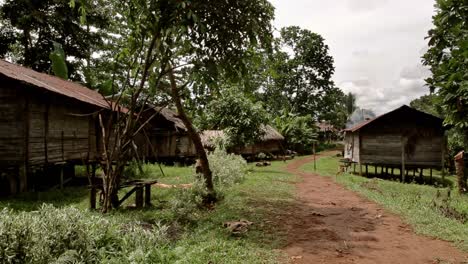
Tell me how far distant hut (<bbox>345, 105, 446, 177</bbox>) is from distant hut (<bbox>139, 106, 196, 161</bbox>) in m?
13.0

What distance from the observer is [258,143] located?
32.3m

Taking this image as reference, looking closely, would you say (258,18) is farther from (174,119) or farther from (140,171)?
(174,119)

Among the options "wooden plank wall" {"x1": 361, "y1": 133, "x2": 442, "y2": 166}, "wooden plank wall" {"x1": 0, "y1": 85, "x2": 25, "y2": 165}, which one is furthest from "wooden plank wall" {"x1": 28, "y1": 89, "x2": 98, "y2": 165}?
"wooden plank wall" {"x1": 361, "y1": 133, "x2": 442, "y2": 166}

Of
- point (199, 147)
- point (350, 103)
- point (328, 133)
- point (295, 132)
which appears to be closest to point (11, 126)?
point (199, 147)

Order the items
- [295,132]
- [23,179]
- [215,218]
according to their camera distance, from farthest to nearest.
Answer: [295,132] < [23,179] < [215,218]

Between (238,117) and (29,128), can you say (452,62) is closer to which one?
(29,128)

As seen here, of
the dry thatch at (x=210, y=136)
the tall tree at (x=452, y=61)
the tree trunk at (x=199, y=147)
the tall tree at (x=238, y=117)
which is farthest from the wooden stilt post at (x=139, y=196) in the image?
the tall tree at (x=238, y=117)

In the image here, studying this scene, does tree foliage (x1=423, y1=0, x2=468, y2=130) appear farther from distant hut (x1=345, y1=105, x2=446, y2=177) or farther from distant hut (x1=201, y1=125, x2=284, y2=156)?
distant hut (x1=201, y1=125, x2=284, y2=156)

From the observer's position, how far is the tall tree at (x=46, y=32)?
80.3ft

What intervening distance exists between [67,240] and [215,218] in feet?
13.5

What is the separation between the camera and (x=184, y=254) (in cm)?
564

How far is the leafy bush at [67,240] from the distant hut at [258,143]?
68.6 feet

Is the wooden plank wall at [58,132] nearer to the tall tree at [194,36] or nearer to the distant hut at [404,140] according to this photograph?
the tall tree at [194,36]

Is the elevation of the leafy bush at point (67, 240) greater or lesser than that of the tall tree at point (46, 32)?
lesser
